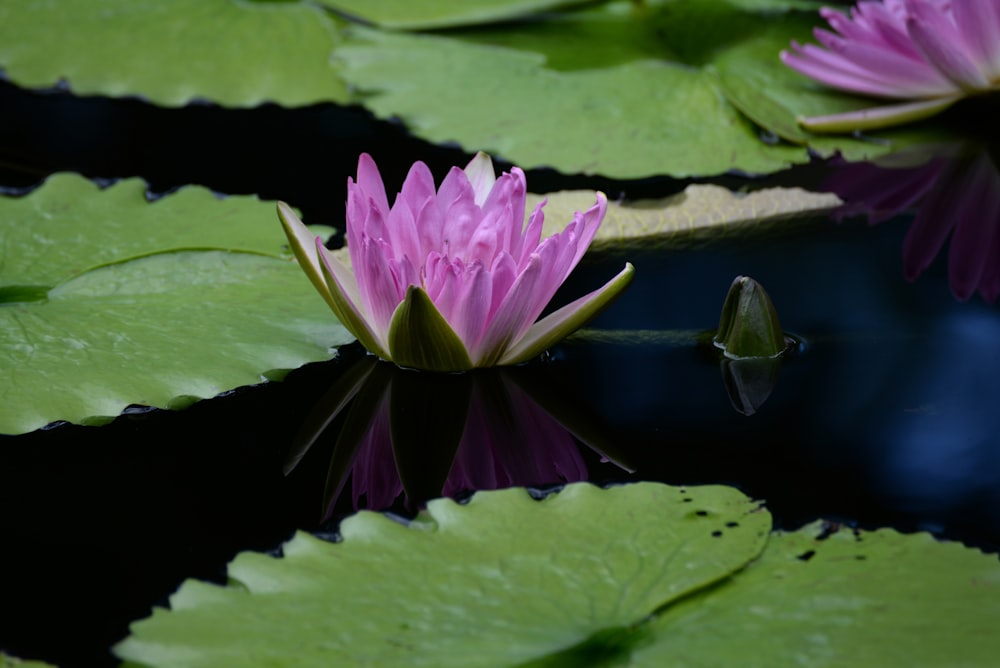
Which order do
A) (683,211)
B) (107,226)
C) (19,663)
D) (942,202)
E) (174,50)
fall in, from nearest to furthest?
1. (19,663)
2. (107,226)
3. (683,211)
4. (942,202)
5. (174,50)

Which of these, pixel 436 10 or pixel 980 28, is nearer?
pixel 980 28

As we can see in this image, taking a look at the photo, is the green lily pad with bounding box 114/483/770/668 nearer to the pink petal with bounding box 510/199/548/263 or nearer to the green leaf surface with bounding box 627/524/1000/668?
the green leaf surface with bounding box 627/524/1000/668

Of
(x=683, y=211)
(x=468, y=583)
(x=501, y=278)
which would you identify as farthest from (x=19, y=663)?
(x=683, y=211)

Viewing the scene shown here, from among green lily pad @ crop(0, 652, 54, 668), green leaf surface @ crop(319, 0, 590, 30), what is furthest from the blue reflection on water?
green leaf surface @ crop(319, 0, 590, 30)

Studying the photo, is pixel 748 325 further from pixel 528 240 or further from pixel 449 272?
pixel 449 272

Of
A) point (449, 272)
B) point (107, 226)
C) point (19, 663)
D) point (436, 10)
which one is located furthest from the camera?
point (436, 10)

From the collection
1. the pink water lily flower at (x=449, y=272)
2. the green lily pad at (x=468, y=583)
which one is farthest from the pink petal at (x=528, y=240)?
the green lily pad at (x=468, y=583)
